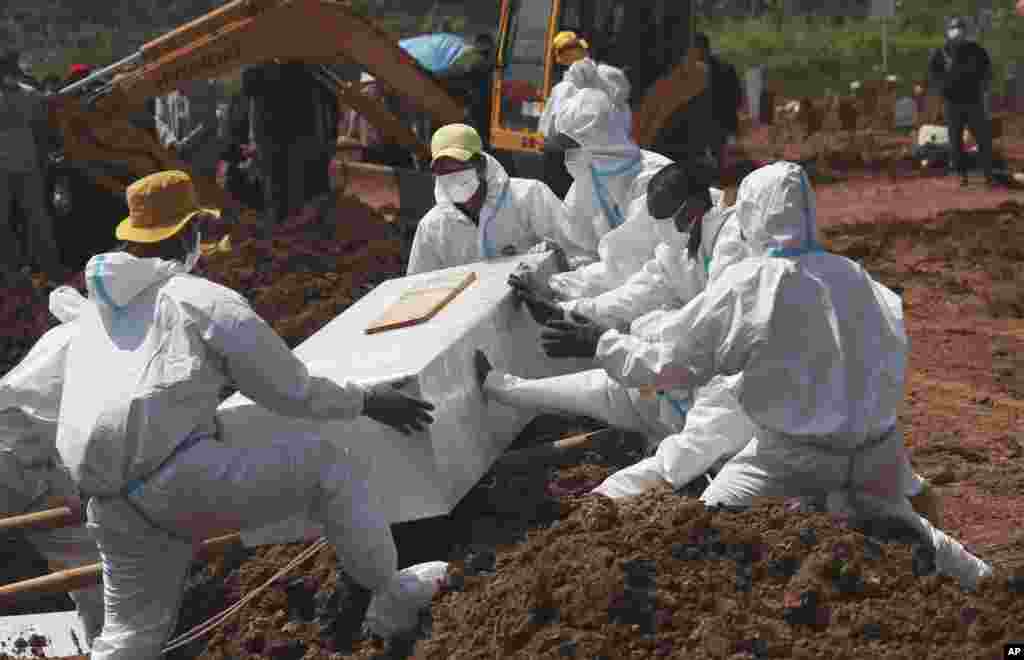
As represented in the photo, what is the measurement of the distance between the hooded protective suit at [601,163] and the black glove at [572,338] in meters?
1.72

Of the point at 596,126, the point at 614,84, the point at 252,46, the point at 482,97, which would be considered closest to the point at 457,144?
the point at 596,126

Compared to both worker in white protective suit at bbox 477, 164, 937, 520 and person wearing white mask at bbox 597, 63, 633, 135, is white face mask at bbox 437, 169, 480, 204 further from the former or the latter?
worker in white protective suit at bbox 477, 164, 937, 520

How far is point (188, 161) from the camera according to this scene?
15.6m

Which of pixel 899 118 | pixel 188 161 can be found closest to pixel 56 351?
pixel 188 161

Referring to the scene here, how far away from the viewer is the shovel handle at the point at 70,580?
5.56 metres

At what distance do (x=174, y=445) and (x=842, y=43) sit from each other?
28.4m

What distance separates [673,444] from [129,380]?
6.82 feet

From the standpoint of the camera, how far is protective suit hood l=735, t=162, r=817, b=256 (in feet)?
15.9

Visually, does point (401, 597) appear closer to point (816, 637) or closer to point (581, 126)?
point (816, 637)

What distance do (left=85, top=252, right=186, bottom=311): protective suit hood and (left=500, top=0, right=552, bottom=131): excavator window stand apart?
836 cm

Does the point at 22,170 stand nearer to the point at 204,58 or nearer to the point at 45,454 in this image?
the point at 204,58

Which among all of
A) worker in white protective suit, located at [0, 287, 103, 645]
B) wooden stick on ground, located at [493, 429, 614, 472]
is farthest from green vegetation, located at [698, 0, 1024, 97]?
worker in white protective suit, located at [0, 287, 103, 645]

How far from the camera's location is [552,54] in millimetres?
12656

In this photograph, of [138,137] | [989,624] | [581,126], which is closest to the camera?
[989,624]
